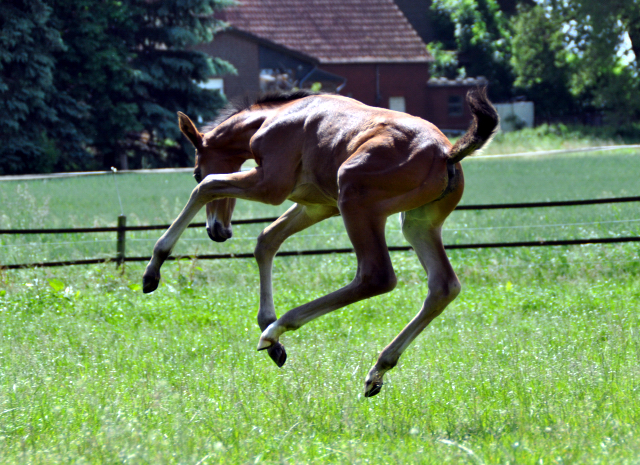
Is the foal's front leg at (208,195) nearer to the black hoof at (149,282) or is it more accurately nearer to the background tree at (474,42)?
the black hoof at (149,282)

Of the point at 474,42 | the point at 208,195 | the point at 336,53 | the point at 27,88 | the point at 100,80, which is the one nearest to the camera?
the point at 208,195

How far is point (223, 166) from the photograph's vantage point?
17.2 ft

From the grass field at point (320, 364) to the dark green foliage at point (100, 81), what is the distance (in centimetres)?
1453

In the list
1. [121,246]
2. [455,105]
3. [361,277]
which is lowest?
[455,105]

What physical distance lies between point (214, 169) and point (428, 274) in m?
1.71

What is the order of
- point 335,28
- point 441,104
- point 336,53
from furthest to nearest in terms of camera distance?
point 441,104 → point 335,28 → point 336,53

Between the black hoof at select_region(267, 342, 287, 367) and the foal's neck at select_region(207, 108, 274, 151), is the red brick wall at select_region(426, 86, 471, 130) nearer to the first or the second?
the foal's neck at select_region(207, 108, 274, 151)

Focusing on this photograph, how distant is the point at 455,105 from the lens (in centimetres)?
4034

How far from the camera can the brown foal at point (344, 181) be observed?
13.8 feet

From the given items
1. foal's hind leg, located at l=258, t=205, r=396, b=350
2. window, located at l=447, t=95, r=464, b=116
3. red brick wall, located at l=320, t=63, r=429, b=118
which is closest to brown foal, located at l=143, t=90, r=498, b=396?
foal's hind leg, located at l=258, t=205, r=396, b=350

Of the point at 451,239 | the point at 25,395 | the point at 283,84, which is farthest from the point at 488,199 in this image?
the point at 283,84

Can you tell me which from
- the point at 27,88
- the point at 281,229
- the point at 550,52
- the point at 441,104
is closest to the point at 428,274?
the point at 281,229

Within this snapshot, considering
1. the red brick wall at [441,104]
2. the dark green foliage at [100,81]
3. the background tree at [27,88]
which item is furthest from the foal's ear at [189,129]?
the red brick wall at [441,104]

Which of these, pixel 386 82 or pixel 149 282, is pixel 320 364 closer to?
pixel 149 282
